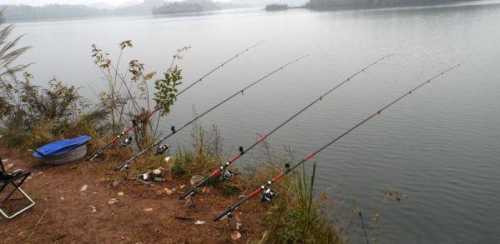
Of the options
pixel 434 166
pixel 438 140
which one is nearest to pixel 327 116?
pixel 438 140

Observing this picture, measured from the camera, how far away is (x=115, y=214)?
4.61 metres

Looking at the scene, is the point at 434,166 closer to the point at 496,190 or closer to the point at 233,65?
the point at 496,190

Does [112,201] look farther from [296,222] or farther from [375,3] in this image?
[375,3]

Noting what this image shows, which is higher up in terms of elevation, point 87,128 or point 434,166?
point 87,128

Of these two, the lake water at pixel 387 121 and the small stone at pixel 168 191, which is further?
the lake water at pixel 387 121

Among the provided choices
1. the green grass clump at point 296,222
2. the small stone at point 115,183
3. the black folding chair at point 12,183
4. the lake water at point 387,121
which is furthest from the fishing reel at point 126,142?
the green grass clump at point 296,222

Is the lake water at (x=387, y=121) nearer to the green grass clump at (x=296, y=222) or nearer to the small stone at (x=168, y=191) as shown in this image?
the green grass clump at (x=296, y=222)

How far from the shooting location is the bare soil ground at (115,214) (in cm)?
419

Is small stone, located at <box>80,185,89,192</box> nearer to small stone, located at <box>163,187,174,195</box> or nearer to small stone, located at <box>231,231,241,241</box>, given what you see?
small stone, located at <box>163,187,174,195</box>

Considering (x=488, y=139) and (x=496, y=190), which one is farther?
(x=488, y=139)

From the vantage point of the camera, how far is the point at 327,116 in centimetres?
1141

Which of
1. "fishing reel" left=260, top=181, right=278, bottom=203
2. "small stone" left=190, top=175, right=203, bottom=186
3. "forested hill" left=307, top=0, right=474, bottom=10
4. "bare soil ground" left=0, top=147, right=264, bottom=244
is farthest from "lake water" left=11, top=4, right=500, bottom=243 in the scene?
"forested hill" left=307, top=0, right=474, bottom=10

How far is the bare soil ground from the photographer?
419cm

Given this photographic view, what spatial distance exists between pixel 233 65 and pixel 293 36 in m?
11.9
